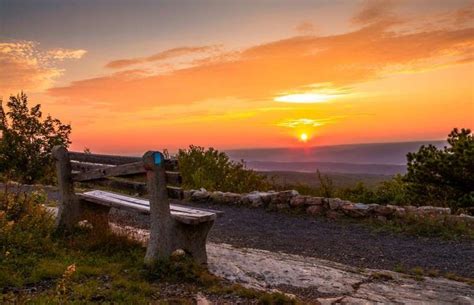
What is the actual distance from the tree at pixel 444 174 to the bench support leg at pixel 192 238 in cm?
1001

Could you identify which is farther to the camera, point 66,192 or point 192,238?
point 66,192

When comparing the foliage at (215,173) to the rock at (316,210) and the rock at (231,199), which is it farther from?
the rock at (316,210)

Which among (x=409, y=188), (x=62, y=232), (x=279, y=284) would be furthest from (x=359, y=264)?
(x=409, y=188)

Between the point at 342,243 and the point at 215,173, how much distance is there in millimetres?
9152

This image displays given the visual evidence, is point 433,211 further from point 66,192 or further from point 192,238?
point 66,192

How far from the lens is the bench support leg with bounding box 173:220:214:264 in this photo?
6.54m

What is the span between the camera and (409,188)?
15.4 m

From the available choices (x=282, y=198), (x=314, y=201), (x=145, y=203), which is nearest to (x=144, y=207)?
(x=145, y=203)

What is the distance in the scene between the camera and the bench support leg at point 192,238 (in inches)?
258

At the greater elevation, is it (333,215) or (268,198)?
(268,198)

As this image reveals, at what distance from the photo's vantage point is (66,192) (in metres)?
8.42

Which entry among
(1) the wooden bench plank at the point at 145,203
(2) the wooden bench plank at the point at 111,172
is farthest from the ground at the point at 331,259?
(2) the wooden bench plank at the point at 111,172

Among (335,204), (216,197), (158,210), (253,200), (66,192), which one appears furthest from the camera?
(216,197)

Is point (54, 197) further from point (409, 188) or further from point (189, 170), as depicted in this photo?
point (409, 188)
